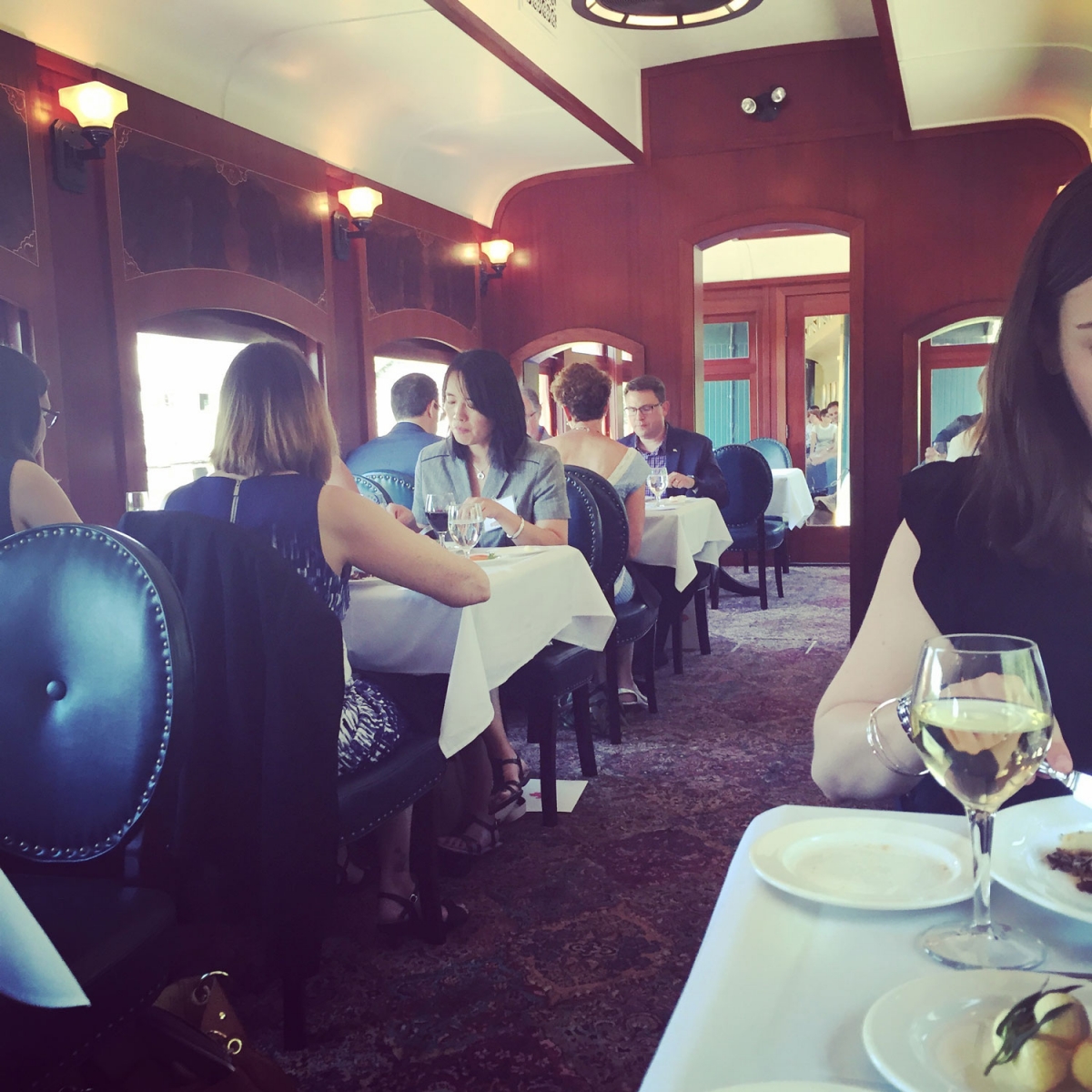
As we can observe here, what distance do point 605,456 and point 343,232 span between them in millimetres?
2249

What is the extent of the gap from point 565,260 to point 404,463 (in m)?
3.12

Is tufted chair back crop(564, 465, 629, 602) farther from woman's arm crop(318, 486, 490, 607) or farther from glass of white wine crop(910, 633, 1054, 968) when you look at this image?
glass of white wine crop(910, 633, 1054, 968)

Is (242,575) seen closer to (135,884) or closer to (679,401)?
(135,884)

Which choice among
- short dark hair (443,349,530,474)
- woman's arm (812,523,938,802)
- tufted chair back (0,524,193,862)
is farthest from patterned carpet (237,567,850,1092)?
short dark hair (443,349,530,474)

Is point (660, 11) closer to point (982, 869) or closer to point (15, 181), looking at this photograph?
point (15, 181)

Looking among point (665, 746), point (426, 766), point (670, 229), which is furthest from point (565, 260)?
point (426, 766)

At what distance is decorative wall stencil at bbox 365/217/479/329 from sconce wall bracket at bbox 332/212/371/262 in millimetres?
178

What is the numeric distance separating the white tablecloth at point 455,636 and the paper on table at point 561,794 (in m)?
0.71

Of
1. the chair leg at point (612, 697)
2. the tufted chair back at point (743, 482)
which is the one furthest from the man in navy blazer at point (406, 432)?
the tufted chair back at point (743, 482)

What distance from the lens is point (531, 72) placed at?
495 cm

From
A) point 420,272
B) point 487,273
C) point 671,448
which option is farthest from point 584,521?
point 487,273

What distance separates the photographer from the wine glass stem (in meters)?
0.67

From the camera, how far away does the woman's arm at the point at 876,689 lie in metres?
1.05

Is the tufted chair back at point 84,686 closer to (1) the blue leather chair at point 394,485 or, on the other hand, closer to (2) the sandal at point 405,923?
(2) the sandal at point 405,923
